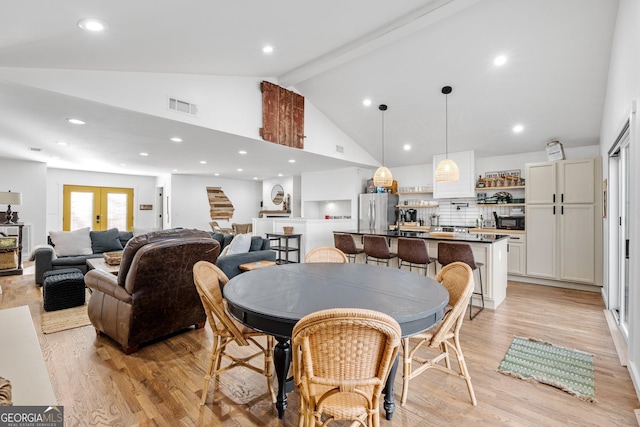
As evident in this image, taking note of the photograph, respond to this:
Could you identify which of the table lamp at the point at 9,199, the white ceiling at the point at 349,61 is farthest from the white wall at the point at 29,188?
the table lamp at the point at 9,199

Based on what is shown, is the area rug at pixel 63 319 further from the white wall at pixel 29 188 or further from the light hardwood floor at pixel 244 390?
the white wall at pixel 29 188

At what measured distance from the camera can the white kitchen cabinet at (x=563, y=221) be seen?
192 inches

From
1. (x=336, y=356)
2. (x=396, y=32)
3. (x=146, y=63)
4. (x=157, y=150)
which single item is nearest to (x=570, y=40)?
(x=396, y=32)

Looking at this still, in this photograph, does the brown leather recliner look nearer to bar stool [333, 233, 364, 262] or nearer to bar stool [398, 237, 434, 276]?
bar stool [333, 233, 364, 262]

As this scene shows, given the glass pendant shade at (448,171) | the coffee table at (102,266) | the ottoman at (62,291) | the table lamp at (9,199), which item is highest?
the glass pendant shade at (448,171)

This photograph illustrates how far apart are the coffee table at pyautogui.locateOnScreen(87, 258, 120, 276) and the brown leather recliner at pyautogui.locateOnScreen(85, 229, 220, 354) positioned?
4.50 ft

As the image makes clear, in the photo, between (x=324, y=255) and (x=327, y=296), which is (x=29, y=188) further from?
(x=327, y=296)

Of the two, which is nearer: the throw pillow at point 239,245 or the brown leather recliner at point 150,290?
the brown leather recliner at point 150,290

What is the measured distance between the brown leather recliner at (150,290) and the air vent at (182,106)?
176 centimetres

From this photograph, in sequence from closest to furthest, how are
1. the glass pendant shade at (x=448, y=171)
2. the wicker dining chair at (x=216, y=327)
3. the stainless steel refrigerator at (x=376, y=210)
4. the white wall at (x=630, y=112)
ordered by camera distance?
the wicker dining chair at (x=216, y=327), the white wall at (x=630, y=112), the glass pendant shade at (x=448, y=171), the stainless steel refrigerator at (x=376, y=210)

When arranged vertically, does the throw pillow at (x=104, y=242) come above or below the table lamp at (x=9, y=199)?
below

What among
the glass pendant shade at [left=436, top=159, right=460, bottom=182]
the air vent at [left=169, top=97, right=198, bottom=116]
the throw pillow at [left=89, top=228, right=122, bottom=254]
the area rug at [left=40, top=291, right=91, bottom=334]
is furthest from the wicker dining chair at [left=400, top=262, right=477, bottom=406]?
the throw pillow at [left=89, top=228, right=122, bottom=254]

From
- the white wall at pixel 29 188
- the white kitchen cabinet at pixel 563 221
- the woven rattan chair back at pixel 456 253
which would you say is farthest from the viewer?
the white wall at pixel 29 188

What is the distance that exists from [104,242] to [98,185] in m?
4.77
